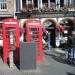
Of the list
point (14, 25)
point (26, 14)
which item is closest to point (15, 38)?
point (14, 25)

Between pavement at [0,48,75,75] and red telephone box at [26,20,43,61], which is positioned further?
red telephone box at [26,20,43,61]

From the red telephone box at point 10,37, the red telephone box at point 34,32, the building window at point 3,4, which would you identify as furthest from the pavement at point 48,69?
the building window at point 3,4

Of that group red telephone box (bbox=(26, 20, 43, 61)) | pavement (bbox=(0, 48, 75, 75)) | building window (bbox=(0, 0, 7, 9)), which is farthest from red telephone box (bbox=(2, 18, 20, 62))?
building window (bbox=(0, 0, 7, 9))

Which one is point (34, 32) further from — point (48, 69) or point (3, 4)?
point (3, 4)

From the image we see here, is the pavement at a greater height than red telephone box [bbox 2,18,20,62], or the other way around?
red telephone box [bbox 2,18,20,62]

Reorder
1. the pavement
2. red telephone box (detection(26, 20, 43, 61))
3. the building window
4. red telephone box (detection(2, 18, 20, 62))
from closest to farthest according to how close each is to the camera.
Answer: the pavement → red telephone box (detection(2, 18, 20, 62)) → red telephone box (detection(26, 20, 43, 61)) → the building window

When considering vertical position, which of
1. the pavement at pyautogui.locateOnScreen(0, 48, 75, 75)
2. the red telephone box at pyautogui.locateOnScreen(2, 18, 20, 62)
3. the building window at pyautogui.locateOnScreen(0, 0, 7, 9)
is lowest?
the pavement at pyautogui.locateOnScreen(0, 48, 75, 75)

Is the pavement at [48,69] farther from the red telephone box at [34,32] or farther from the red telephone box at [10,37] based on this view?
the red telephone box at [34,32]

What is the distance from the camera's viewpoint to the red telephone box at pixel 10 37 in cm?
2083

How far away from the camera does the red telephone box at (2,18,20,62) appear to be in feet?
68.3

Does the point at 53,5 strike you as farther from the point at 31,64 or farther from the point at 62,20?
the point at 31,64

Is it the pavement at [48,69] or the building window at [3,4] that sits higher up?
the building window at [3,4]

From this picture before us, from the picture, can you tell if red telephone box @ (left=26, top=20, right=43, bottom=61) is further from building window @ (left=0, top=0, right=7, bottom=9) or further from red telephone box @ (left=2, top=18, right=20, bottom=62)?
building window @ (left=0, top=0, right=7, bottom=9)

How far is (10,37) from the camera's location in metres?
21.0
